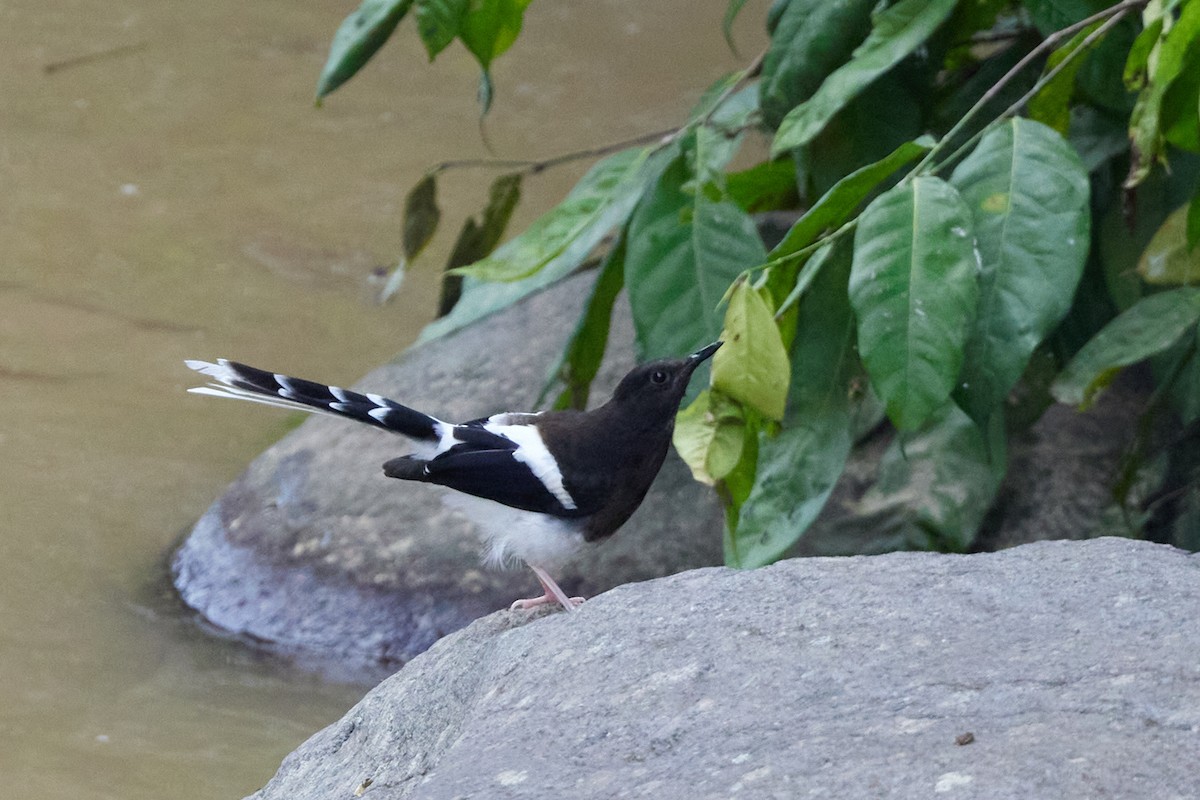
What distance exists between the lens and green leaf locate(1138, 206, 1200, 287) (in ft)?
10.1

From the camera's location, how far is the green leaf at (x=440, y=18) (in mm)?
3529

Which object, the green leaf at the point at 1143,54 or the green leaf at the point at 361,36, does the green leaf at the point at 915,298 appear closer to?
the green leaf at the point at 1143,54

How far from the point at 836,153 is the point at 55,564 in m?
2.21

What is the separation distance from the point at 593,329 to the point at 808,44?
0.81 metres

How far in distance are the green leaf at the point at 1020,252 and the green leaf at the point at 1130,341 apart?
0.88 ft

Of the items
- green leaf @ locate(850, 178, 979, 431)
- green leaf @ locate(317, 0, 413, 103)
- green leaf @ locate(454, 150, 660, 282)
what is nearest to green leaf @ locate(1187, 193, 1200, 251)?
green leaf @ locate(850, 178, 979, 431)

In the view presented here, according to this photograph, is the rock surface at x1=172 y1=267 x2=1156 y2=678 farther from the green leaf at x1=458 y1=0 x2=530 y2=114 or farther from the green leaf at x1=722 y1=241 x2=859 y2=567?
the green leaf at x1=458 y1=0 x2=530 y2=114

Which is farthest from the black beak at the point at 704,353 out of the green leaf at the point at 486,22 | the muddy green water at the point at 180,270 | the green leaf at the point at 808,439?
the muddy green water at the point at 180,270

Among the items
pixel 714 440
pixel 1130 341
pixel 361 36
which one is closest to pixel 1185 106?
pixel 1130 341

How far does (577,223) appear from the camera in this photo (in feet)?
11.4

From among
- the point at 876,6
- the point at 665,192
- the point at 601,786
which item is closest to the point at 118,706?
the point at 665,192

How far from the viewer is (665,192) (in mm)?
3434

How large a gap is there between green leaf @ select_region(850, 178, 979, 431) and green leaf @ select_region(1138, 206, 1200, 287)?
621 mm

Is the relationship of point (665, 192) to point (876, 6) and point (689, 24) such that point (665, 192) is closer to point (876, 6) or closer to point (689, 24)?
point (876, 6)
